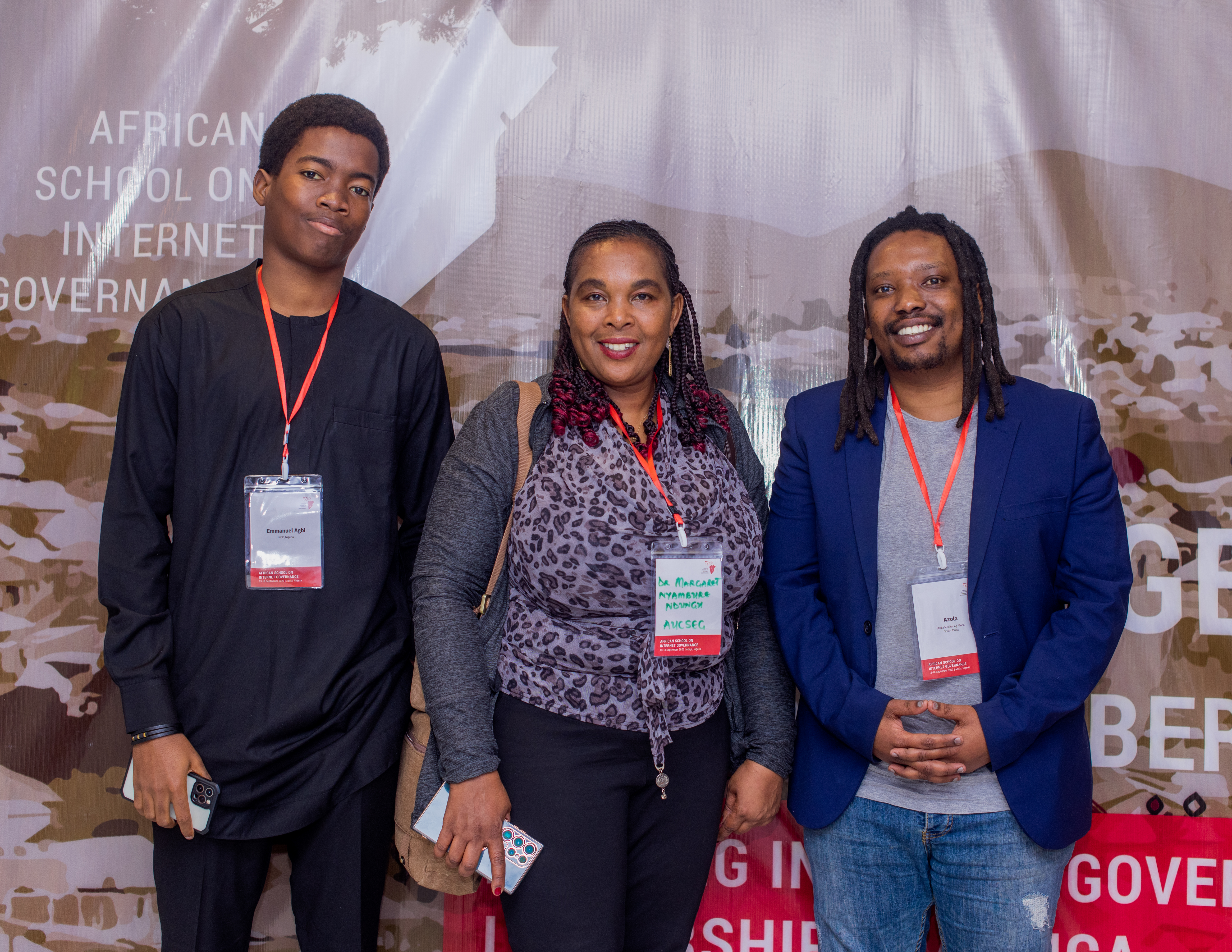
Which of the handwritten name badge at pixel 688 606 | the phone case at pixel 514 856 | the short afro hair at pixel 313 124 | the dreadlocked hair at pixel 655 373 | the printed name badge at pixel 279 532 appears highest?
the short afro hair at pixel 313 124

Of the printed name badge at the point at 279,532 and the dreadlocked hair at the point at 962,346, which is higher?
the dreadlocked hair at the point at 962,346

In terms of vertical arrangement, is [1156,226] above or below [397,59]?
below

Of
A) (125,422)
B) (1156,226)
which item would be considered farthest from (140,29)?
(1156,226)

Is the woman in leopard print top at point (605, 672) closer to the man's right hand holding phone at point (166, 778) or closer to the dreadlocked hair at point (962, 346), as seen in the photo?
the dreadlocked hair at point (962, 346)

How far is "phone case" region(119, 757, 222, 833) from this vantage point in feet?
4.70

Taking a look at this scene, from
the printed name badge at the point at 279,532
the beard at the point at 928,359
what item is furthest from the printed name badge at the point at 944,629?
the printed name badge at the point at 279,532

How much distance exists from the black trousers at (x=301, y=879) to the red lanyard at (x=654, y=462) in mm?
725

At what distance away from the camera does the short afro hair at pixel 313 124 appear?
62.4 inches

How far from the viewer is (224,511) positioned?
1482 millimetres

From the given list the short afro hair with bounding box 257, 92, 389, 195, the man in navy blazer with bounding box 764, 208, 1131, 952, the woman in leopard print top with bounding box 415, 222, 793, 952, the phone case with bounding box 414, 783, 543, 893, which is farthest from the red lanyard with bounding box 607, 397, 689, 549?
Answer: the short afro hair with bounding box 257, 92, 389, 195

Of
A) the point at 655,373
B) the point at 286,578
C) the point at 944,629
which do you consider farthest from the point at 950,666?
the point at 286,578

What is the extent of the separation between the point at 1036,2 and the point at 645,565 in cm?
176

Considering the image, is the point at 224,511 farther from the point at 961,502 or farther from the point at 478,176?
the point at 961,502

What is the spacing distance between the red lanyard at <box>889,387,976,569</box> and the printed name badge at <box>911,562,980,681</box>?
0.05m
